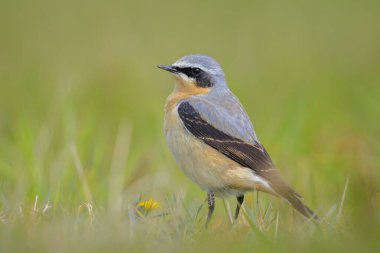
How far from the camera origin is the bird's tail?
22.2 feet

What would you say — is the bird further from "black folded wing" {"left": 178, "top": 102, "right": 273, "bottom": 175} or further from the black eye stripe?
the black eye stripe

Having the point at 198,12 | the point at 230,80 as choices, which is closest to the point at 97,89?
the point at 230,80

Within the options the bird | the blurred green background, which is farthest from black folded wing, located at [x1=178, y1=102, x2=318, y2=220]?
the blurred green background

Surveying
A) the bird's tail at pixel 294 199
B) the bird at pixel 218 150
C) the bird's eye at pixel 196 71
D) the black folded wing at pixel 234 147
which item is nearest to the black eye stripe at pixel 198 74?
the bird's eye at pixel 196 71

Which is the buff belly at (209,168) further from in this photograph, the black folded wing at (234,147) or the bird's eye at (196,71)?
the bird's eye at (196,71)

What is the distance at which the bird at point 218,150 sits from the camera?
7.66 meters

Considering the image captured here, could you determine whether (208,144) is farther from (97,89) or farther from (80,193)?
(97,89)

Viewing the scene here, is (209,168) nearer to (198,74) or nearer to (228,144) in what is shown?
(228,144)

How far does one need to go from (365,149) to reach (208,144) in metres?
2.18

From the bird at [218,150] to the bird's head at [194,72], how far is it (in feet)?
1.00

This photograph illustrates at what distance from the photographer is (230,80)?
1268 centimetres

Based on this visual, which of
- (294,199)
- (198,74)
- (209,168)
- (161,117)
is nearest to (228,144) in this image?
(209,168)

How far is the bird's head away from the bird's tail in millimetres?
1728

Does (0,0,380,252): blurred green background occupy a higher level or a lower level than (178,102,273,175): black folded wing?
lower
